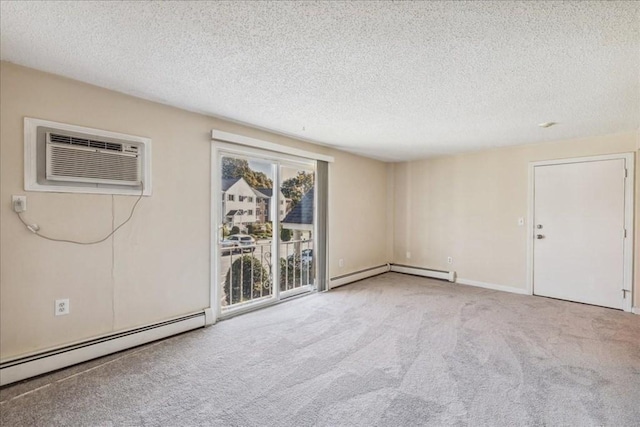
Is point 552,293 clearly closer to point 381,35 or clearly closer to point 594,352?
point 594,352

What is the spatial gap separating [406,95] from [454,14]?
1079mm

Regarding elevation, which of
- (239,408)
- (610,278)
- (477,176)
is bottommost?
(239,408)

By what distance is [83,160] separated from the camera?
2434mm

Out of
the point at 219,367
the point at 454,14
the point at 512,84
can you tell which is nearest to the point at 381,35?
the point at 454,14

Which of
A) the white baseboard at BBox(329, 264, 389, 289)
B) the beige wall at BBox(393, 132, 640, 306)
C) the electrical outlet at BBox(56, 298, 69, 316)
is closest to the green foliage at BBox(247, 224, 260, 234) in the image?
the white baseboard at BBox(329, 264, 389, 289)

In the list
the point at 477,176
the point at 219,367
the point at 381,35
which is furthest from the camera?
the point at 477,176

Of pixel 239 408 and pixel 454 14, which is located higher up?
pixel 454 14

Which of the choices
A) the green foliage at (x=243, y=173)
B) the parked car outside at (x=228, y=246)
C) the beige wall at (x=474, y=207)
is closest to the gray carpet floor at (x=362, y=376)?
the parked car outside at (x=228, y=246)

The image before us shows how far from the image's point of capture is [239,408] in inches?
75.3

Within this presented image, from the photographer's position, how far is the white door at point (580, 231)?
3.82 meters

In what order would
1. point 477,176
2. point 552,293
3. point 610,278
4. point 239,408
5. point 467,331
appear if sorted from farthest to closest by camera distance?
point 477,176 → point 552,293 → point 610,278 → point 467,331 → point 239,408

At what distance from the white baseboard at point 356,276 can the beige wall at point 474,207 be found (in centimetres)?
44

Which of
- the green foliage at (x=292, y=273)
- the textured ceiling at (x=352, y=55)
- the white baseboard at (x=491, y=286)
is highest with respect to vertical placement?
the textured ceiling at (x=352, y=55)

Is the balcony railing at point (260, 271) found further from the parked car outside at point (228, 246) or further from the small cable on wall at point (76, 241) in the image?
the small cable on wall at point (76, 241)
